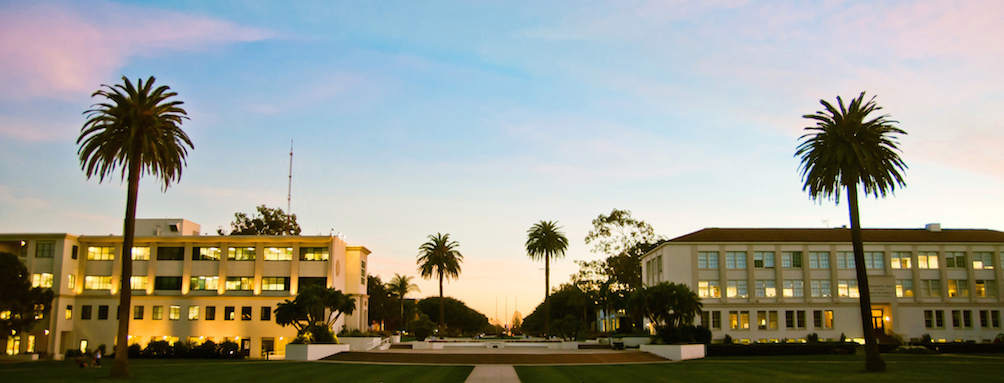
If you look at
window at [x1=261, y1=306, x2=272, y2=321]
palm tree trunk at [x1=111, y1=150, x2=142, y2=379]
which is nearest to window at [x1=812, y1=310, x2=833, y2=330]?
window at [x1=261, y1=306, x2=272, y2=321]

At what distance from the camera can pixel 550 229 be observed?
88.2 m

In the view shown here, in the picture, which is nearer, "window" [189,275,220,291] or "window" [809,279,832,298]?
"window" [189,275,220,291]

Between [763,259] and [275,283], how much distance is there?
5276 cm

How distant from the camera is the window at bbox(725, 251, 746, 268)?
7550cm

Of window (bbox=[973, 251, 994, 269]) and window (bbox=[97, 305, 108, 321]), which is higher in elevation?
window (bbox=[973, 251, 994, 269])

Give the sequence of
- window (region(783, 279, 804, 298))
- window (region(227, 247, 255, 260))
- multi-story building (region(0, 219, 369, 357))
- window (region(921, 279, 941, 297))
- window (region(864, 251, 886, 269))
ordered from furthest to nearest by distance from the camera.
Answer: window (region(921, 279, 941, 297)) → window (region(864, 251, 886, 269)) → window (region(783, 279, 804, 298)) → window (region(227, 247, 255, 260)) → multi-story building (region(0, 219, 369, 357))

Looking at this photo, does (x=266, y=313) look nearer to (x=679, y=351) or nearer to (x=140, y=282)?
(x=140, y=282)

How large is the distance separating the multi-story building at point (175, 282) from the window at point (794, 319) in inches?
1865

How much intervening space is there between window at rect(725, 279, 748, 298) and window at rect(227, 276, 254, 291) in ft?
167

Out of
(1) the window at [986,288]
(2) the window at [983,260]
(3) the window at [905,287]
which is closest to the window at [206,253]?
(3) the window at [905,287]

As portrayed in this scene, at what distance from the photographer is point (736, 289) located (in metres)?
74.9

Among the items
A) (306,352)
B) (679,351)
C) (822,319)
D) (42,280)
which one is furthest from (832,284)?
(42,280)

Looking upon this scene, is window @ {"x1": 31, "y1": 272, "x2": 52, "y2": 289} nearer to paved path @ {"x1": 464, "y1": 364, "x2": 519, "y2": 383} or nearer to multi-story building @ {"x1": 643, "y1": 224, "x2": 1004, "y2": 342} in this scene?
paved path @ {"x1": 464, "y1": 364, "x2": 519, "y2": 383}

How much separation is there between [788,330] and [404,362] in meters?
45.5
